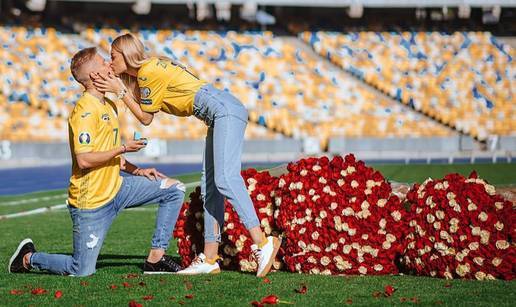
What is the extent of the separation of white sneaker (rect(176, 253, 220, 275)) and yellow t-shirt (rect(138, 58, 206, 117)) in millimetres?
1078

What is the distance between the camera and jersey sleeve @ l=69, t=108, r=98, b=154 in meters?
6.32

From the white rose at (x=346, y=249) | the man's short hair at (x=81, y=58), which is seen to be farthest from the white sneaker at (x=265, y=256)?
the man's short hair at (x=81, y=58)

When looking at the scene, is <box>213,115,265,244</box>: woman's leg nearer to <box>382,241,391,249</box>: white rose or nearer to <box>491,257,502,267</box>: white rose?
<box>382,241,391,249</box>: white rose

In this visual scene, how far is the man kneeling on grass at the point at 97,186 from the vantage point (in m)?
6.36

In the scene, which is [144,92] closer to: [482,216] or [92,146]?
[92,146]

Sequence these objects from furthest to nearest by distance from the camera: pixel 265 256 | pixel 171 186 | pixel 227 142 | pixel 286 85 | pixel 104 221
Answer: pixel 286 85
pixel 171 186
pixel 104 221
pixel 265 256
pixel 227 142

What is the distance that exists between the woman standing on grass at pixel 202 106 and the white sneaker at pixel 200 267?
16.9 inches

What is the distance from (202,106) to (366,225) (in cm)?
147

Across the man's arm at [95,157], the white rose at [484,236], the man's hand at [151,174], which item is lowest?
the white rose at [484,236]

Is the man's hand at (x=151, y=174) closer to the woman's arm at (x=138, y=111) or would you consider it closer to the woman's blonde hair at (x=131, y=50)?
the woman's arm at (x=138, y=111)

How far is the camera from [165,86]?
6297mm

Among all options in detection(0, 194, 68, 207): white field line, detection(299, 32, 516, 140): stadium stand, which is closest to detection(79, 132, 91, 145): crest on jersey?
detection(0, 194, 68, 207): white field line

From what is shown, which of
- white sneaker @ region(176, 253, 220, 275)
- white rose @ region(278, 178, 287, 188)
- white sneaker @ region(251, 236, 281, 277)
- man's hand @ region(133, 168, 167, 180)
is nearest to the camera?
white sneaker @ region(251, 236, 281, 277)

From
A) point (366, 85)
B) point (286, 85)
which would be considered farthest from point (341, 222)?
point (366, 85)
